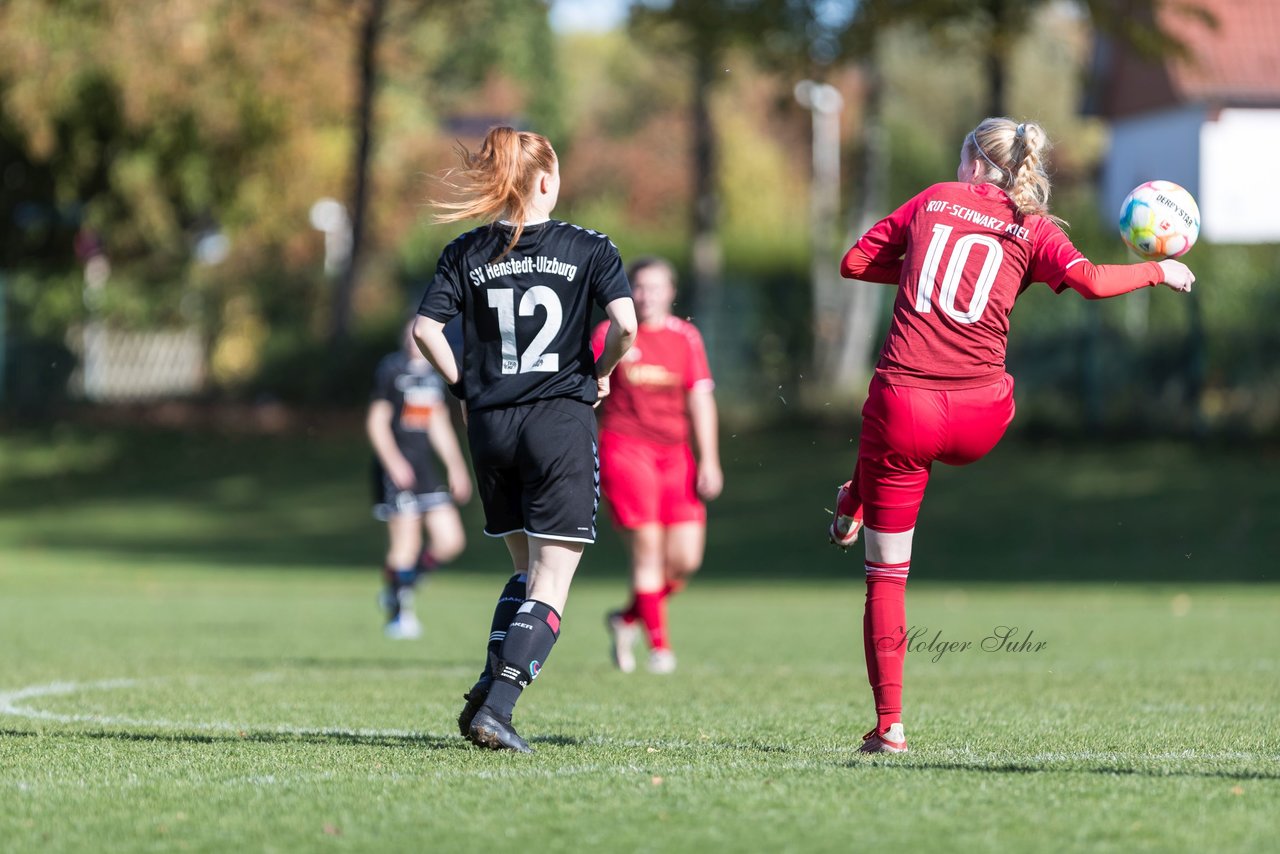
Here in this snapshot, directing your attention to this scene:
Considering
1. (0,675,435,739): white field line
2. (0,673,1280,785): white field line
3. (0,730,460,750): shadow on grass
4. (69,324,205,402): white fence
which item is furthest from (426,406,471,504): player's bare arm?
(69,324,205,402): white fence

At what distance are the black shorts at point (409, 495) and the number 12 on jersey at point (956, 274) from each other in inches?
294

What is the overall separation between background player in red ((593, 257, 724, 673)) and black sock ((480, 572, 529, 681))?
3.50 metres

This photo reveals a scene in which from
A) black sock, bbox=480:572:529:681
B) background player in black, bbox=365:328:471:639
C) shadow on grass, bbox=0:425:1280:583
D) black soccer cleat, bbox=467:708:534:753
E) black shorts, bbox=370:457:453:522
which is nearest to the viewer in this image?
black soccer cleat, bbox=467:708:534:753

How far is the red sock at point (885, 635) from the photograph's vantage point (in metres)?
6.16

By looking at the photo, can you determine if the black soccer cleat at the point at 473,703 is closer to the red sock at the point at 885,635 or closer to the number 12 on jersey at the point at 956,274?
the red sock at the point at 885,635

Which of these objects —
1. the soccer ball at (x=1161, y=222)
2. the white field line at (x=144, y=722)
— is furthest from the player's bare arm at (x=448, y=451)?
the soccer ball at (x=1161, y=222)

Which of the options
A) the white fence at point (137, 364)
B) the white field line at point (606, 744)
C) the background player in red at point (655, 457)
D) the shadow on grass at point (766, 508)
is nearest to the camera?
the white field line at point (606, 744)

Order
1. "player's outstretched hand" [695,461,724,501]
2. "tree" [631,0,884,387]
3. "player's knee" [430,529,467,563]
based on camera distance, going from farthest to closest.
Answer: "tree" [631,0,884,387] < "player's knee" [430,529,467,563] < "player's outstretched hand" [695,461,724,501]

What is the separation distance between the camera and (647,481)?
10.2 metres

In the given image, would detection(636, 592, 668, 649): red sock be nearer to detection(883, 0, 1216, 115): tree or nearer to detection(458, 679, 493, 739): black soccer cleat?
detection(458, 679, 493, 739): black soccer cleat

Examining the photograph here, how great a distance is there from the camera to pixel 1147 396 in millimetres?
25250

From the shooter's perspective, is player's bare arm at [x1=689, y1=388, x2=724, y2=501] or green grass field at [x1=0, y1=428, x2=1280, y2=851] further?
player's bare arm at [x1=689, y1=388, x2=724, y2=501]

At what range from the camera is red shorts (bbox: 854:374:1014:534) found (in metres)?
6.11

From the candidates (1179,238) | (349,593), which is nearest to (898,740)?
(1179,238)
